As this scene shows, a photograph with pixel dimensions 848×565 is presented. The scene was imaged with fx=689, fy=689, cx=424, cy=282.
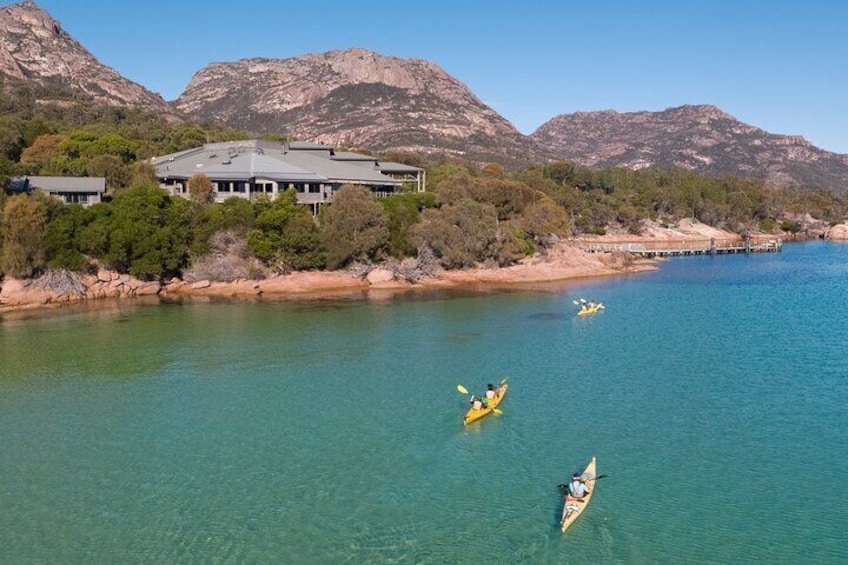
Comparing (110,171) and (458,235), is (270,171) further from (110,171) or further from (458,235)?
(458,235)

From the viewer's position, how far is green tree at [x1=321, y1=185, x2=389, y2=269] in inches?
2594

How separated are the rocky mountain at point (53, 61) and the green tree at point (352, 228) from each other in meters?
107

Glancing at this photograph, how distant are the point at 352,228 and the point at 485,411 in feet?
130

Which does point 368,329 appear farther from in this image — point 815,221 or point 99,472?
point 815,221

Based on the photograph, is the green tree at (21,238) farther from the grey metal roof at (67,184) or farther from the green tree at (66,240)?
the grey metal roof at (67,184)

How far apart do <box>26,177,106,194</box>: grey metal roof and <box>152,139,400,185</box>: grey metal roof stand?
8357mm

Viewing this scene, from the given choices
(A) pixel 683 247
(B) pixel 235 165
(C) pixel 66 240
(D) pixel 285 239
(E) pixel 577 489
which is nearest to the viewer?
(E) pixel 577 489

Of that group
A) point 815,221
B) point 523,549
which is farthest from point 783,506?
point 815,221

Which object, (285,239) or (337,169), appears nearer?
(285,239)

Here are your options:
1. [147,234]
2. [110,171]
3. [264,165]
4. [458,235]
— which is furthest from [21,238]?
[458,235]

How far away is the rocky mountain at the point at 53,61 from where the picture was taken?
156m

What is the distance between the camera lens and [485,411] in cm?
2925

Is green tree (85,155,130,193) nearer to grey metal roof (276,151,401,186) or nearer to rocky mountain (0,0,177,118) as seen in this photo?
grey metal roof (276,151,401,186)

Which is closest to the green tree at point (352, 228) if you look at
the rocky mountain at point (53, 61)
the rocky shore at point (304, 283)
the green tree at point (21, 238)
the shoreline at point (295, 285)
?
the rocky shore at point (304, 283)
